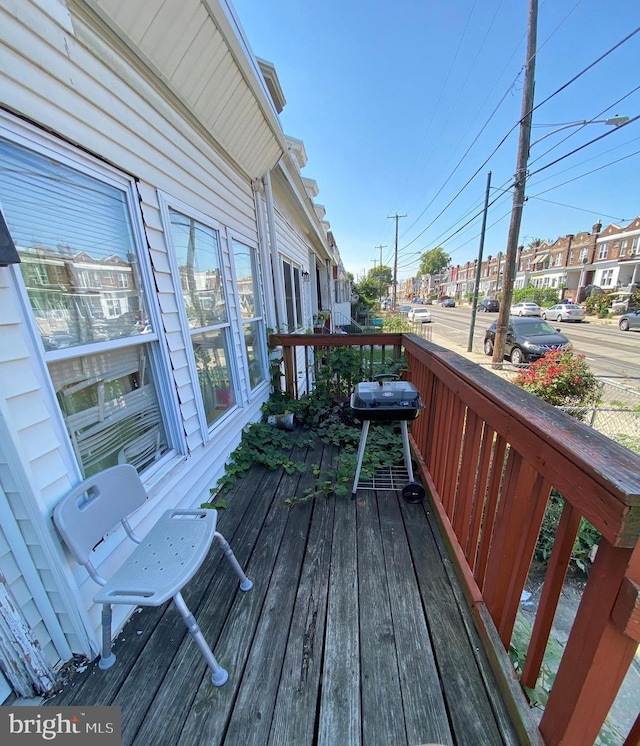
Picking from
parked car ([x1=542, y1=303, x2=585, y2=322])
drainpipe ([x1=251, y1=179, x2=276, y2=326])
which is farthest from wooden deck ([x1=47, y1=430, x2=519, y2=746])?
parked car ([x1=542, y1=303, x2=585, y2=322])

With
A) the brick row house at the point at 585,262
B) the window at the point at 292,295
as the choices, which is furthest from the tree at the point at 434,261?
the window at the point at 292,295

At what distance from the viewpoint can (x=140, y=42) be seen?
4.87ft

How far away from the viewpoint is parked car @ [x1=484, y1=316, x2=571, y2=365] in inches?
333

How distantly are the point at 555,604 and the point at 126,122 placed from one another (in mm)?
2562

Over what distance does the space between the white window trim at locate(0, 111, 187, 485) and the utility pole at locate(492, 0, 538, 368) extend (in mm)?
8497

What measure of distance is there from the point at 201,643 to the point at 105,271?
154 cm

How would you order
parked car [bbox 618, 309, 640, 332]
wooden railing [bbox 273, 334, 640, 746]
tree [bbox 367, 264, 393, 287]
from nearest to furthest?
wooden railing [bbox 273, 334, 640, 746]
parked car [bbox 618, 309, 640, 332]
tree [bbox 367, 264, 393, 287]

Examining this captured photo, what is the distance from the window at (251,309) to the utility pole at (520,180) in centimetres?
716

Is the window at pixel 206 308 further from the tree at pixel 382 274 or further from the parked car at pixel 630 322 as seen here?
the tree at pixel 382 274

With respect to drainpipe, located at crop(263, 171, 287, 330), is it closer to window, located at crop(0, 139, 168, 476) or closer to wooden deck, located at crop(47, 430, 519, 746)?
window, located at crop(0, 139, 168, 476)

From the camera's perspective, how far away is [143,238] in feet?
5.26

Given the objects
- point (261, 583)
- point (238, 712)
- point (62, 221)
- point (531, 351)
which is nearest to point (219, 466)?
point (261, 583)

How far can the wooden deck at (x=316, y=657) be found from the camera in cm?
101

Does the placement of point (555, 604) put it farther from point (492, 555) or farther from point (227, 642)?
point (227, 642)
